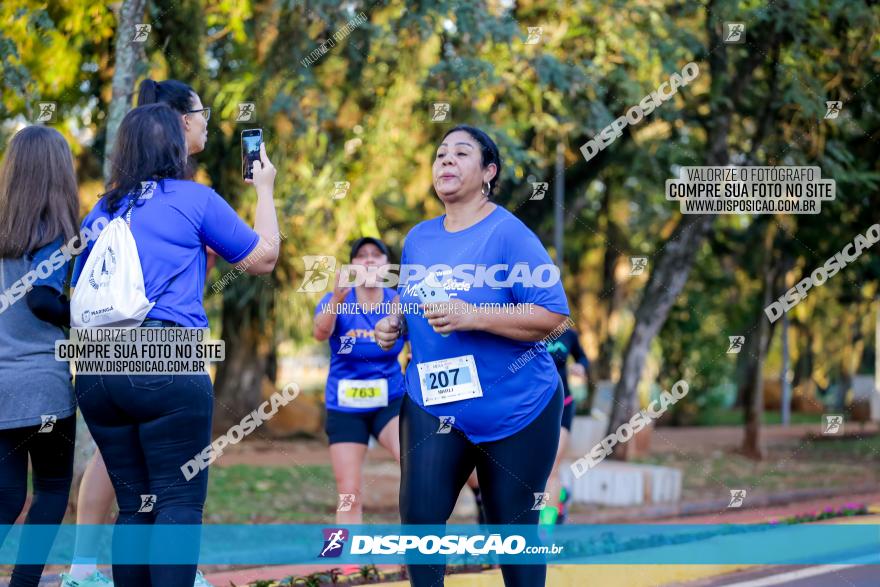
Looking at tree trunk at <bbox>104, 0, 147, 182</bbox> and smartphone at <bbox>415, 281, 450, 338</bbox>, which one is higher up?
tree trunk at <bbox>104, 0, 147, 182</bbox>

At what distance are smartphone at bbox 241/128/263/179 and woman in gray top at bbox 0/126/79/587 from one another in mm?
704

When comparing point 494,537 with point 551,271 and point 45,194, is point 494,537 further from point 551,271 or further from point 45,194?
point 45,194

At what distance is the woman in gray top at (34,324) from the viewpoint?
423 cm

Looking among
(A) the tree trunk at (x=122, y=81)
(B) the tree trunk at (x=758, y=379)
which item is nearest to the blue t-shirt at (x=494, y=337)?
(A) the tree trunk at (x=122, y=81)

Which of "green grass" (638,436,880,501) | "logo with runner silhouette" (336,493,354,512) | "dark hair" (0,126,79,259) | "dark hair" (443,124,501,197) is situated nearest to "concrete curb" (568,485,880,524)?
"green grass" (638,436,880,501)

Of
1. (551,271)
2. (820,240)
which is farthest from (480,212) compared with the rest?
(820,240)

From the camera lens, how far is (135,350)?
376cm

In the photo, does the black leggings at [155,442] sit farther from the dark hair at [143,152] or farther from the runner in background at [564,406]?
the runner in background at [564,406]

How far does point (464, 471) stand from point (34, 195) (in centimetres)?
199

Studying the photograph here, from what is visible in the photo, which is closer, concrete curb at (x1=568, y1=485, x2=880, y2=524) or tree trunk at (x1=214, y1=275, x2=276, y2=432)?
concrete curb at (x1=568, y1=485, x2=880, y2=524)

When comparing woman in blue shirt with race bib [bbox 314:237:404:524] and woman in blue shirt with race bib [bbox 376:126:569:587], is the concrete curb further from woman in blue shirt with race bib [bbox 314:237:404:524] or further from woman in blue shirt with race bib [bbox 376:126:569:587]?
woman in blue shirt with race bib [bbox 376:126:569:587]

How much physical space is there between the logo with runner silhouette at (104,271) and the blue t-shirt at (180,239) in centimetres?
10

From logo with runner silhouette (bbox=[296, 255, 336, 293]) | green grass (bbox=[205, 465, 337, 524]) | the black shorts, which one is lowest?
green grass (bbox=[205, 465, 337, 524])

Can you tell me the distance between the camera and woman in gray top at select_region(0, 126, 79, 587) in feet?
13.9
